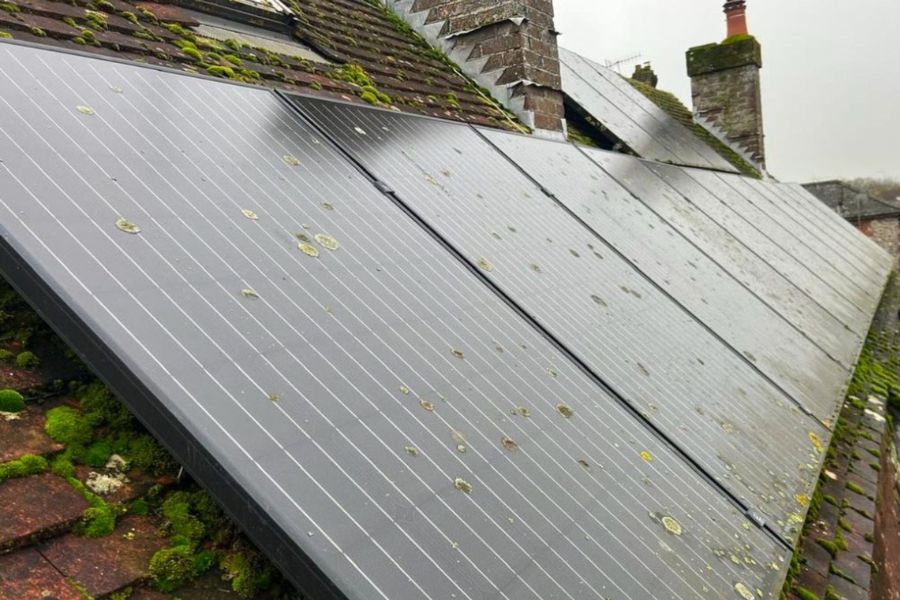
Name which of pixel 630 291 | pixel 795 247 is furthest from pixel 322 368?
pixel 795 247

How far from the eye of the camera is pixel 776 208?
11.0 metres

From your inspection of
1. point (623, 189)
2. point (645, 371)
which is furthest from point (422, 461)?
point (623, 189)

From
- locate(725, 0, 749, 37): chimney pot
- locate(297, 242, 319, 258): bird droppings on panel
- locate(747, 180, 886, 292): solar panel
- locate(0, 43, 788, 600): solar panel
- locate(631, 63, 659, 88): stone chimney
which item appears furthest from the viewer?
locate(631, 63, 659, 88): stone chimney

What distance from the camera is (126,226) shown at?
6.01ft

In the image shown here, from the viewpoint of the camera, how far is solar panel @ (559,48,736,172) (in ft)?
30.9

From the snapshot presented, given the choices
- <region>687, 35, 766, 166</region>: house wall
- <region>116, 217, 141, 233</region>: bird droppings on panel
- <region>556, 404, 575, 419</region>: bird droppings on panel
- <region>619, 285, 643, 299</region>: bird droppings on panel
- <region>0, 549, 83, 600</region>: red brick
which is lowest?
<region>0, 549, 83, 600</region>: red brick

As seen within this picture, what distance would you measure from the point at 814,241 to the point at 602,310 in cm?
813

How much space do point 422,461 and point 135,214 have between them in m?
0.93

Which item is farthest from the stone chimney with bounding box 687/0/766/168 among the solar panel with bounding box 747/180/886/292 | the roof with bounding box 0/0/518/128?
the roof with bounding box 0/0/518/128

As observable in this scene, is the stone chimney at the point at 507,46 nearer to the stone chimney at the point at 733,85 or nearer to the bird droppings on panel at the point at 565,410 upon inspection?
the bird droppings on panel at the point at 565,410

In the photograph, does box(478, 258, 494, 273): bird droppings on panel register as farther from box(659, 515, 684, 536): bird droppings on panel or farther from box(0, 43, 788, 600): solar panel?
box(659, 515, 684, 536): bird droppings on panel

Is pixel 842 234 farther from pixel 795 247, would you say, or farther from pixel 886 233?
pixel 886 233

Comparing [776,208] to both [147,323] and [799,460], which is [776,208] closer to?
[799,460]

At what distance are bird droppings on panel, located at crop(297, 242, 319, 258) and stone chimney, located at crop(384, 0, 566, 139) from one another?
5172 millimetres
